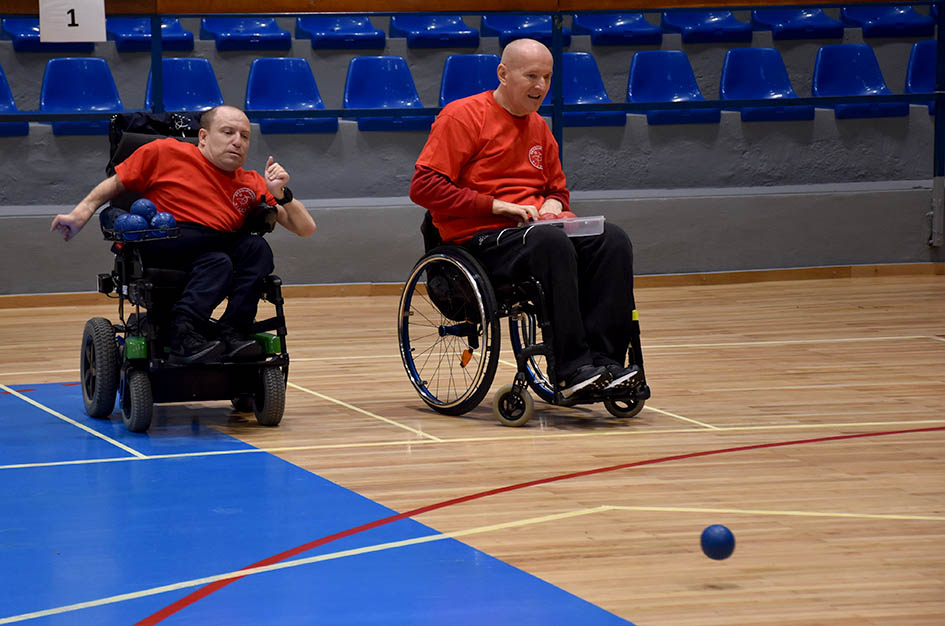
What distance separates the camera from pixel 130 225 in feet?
10.3

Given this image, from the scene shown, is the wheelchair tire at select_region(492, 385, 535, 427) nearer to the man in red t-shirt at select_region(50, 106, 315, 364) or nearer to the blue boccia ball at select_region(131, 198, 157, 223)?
the man in red t-shirt at select_region(50, 106, 315, 364)

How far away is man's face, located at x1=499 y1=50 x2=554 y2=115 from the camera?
337 centimetres

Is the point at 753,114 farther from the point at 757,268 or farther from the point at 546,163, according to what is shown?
the point at 546,163

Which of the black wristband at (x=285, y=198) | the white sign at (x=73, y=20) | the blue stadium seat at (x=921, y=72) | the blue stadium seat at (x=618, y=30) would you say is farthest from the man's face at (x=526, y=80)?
the blue stadium seat at (x=921, y=72)

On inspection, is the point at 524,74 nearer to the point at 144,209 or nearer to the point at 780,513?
the point at 144,209

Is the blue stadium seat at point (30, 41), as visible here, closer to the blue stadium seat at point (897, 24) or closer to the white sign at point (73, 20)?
the white sign at point (73, 20)

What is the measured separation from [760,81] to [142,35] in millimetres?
3155

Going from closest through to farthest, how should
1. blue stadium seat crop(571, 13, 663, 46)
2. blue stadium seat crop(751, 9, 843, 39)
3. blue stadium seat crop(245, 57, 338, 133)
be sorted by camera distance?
blue stadium seat crop(245, 57, 338, 133)
blue stadium seat crop(571, 13, 663, 46)
blue stadium seat crop(751, 9, 843, 39)

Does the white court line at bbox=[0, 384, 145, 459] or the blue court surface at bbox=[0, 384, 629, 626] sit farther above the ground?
the blue court surface at bbox=[0, 384, 629, 626]

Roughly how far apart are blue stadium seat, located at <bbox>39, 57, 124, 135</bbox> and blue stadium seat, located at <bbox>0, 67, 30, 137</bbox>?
4.9 inches

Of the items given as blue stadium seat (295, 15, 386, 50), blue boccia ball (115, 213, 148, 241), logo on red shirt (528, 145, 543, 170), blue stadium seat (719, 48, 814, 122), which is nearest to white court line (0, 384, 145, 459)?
blue boccia ball (115, 213, 148, 241)

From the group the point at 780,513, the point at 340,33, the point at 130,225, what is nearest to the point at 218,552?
the point at 780,513

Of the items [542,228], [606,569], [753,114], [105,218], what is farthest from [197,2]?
[606,569]

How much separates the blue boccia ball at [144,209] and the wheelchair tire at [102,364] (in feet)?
0.99
